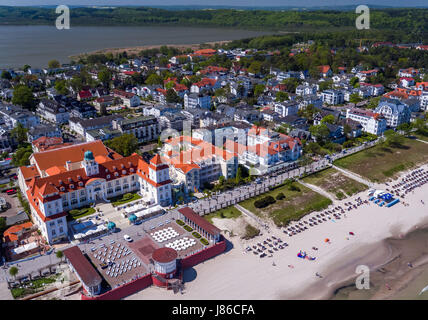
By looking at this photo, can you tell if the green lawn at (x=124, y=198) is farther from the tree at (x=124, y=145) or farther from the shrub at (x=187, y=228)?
the tree at (x=124, y=145)

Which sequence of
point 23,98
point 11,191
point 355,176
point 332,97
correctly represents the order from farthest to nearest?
point 332,97
point 23,98
point 355,176
point 11,191

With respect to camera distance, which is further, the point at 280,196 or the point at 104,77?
the point at 104,77

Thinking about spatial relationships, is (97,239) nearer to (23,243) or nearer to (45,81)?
(23,243)

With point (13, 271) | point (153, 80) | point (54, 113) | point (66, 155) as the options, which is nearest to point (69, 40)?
point (153, 80)

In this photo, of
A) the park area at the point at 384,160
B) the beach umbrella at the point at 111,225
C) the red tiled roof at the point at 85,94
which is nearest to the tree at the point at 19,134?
the red tiled roof at the point at 85,94

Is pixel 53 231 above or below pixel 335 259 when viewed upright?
above

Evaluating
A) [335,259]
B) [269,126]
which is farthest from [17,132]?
[335,259]

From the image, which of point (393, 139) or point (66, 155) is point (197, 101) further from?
point (393, 139)
